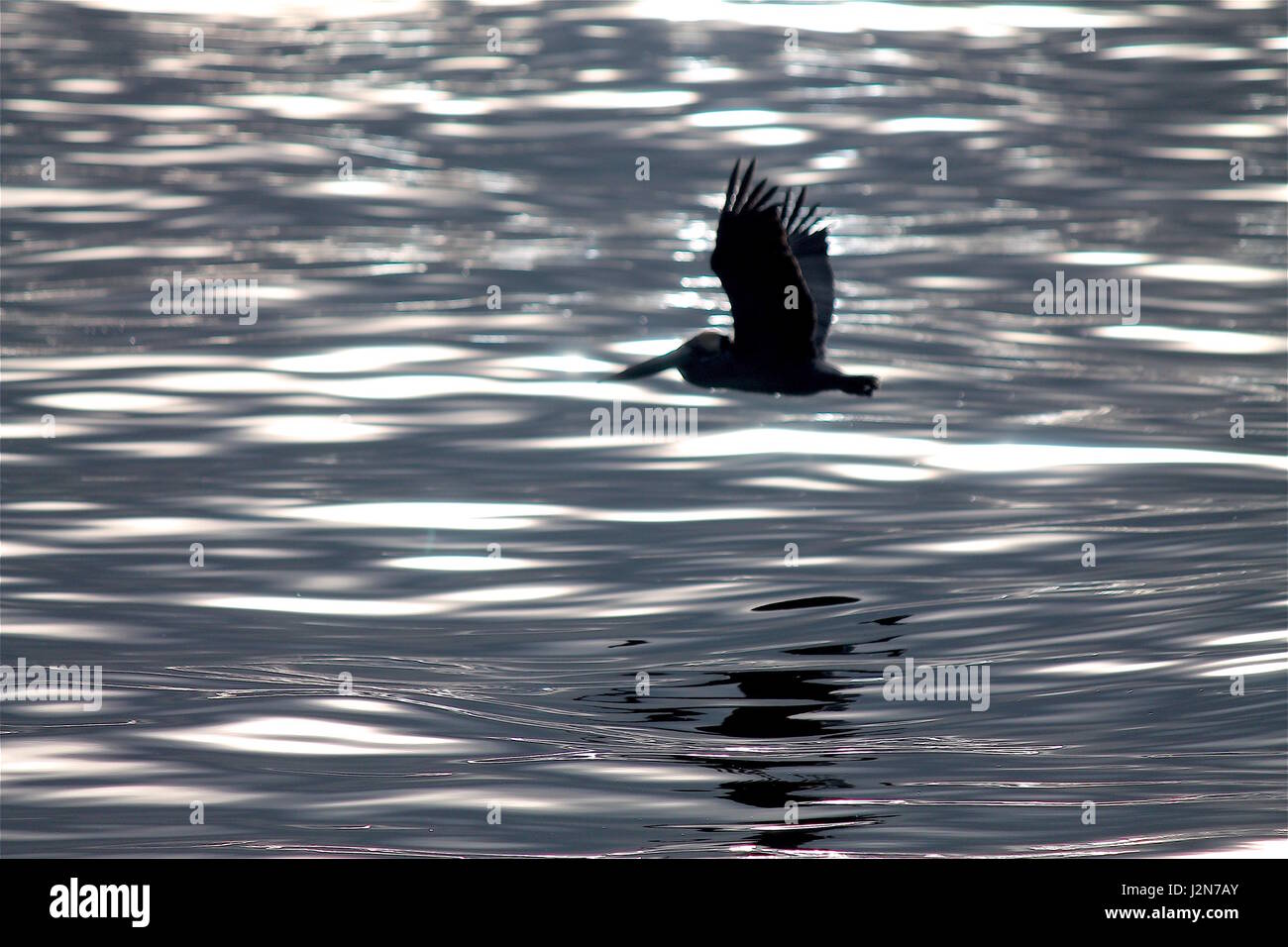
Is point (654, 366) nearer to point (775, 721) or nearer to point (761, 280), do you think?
point (761, 280)

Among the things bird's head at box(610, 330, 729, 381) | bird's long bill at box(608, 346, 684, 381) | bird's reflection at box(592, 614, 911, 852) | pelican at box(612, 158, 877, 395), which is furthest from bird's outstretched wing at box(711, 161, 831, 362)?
bird's reflection at box(592, 614, 911, 852)

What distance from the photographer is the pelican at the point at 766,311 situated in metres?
10.5

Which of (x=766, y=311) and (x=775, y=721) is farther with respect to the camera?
(x=766, y=311)

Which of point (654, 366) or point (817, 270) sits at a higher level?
point (817, 270)

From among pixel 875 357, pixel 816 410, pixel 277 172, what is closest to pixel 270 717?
pixel 816 410

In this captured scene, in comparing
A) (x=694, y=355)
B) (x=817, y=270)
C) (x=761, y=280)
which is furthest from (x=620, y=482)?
(x=761, y=280)

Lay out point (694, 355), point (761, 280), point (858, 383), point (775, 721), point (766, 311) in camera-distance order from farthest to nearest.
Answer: point (694, 355) < point (858, 383) < point (766, 311) < point (761, 280) < point (775, 721)

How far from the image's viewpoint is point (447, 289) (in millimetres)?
18281

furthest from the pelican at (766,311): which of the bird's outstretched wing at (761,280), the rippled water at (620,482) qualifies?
the rippled water at (620,482)

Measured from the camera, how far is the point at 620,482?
13.2 meters

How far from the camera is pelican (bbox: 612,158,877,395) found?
10500 mm

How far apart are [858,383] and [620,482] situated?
215 cm

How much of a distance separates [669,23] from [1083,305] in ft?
50.8

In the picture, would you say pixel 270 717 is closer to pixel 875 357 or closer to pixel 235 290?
pixel 875 357
